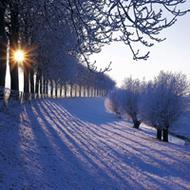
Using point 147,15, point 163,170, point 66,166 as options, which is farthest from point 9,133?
point 147,15

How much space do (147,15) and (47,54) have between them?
27.4 metres

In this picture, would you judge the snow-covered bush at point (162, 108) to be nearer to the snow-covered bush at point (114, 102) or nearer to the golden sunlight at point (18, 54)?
the golden sunlight at point (18, 54)

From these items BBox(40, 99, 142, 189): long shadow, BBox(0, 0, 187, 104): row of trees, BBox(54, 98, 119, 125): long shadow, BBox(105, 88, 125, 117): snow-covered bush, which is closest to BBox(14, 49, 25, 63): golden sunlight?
BBox(0, 0, 187, 104): row of trees

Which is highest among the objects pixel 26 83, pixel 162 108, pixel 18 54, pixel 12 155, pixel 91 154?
pixel 18 54

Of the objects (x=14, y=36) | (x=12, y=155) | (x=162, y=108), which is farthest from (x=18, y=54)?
Result: (x=162, y=108)

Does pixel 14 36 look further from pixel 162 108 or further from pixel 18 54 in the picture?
pixel 162 108

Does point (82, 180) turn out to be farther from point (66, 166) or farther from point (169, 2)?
point (169, 2)

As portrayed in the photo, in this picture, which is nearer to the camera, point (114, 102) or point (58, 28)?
point (58, 28)

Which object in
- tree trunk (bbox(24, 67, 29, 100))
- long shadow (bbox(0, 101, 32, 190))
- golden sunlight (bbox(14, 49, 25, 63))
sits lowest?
long shadow (bbox(0, 101, 32, 190))

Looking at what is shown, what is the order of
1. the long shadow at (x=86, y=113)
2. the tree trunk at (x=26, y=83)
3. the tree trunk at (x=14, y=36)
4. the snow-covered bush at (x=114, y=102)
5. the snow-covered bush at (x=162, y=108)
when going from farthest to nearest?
the snow-covered bush at (x=114, y=102), the long shadow at (x=86, y=113), the snow-covered bush at (x=162, y=108), the tree trunk at (x=26, y=83), the tree trunk at (x=14, y=36)

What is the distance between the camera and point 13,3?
16.0m

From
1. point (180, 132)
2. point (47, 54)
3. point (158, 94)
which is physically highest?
point (47, 54)

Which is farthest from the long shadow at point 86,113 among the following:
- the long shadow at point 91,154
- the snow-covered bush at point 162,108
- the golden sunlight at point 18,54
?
the long shadow at point 91,154

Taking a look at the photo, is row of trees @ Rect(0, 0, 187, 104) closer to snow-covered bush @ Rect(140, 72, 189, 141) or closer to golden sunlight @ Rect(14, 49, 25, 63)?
golden sunlight @ Rect(14, 49, 25, 63)
